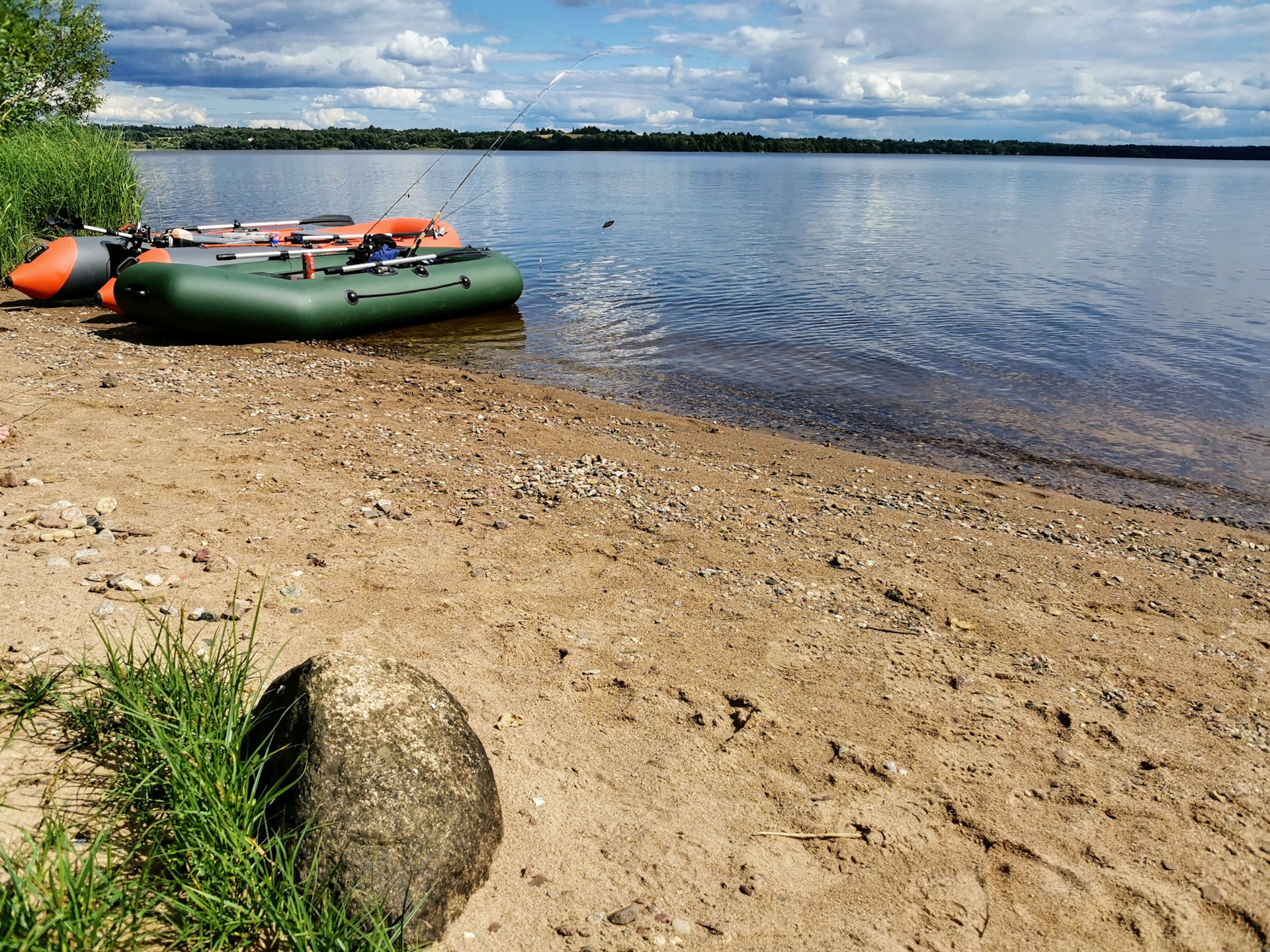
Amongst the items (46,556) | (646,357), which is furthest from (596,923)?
(646,357)

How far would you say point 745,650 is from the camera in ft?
14.5

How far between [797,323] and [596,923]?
42.8 feet

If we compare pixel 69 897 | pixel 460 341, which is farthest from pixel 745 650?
pixel 460 341

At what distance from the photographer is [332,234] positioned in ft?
49.8

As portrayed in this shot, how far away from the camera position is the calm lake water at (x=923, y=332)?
9.24 m

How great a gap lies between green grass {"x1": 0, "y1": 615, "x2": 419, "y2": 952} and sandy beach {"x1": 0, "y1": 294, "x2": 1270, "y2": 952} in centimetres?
31

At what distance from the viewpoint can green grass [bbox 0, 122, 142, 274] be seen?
1395 cm

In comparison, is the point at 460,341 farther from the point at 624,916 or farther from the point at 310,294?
the point at 624,916

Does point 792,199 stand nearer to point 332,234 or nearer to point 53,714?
point 332,234

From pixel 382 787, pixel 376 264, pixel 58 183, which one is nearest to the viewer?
pixel 382 787

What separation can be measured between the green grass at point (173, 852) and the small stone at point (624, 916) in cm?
68

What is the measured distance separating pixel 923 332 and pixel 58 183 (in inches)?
579

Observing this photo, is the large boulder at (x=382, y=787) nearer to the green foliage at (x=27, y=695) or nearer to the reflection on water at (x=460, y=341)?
the green foliage at (x=27, y=695)

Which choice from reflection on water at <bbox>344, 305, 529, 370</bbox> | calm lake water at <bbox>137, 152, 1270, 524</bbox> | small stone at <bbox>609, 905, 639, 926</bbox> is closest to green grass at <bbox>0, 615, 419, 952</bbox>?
small stone at <bbox>609, 905, 639, 926</bbox>
